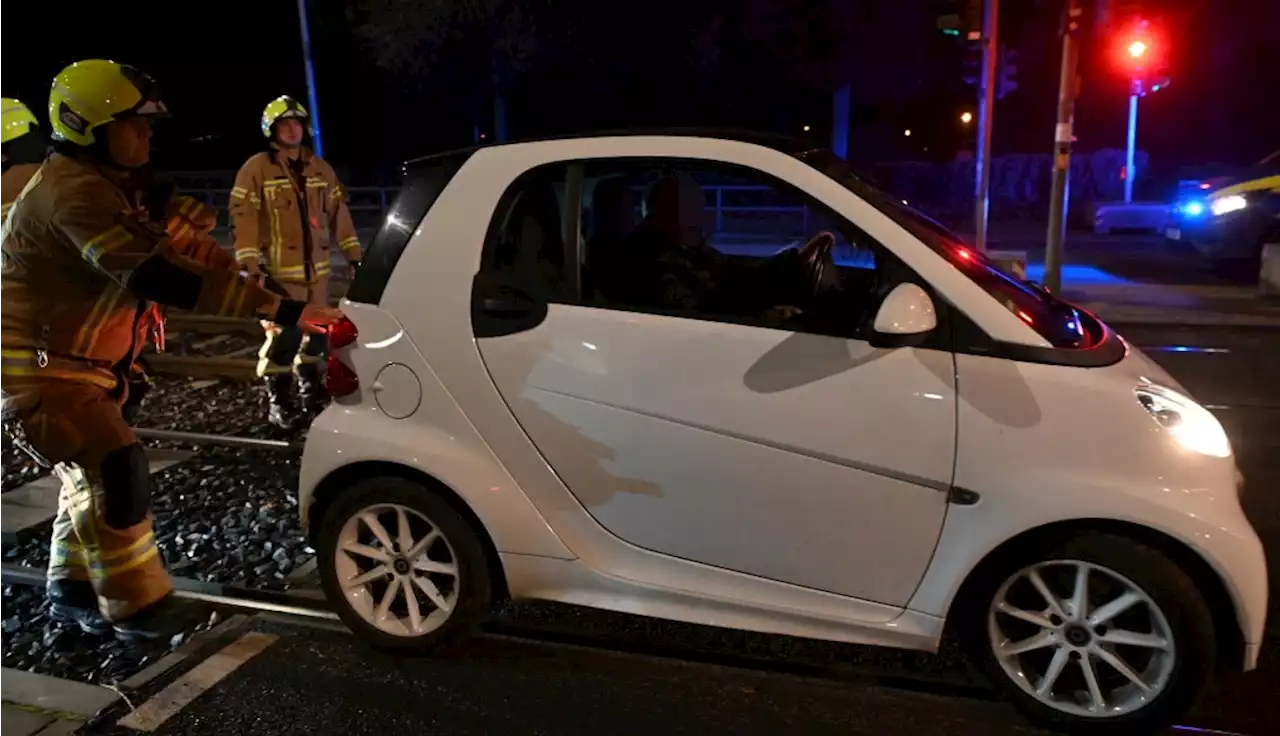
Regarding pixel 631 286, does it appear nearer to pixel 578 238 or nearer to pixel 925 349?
pixel 578 238

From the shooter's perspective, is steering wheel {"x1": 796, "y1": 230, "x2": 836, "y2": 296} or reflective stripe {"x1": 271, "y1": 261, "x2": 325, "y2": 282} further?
reflective stripe {"x1": 271, "y1": 261, "x2": 325, "y2": 282}

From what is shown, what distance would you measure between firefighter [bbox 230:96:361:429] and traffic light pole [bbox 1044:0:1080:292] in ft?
25.3

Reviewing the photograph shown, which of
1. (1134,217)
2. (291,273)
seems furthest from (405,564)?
(1134,217)

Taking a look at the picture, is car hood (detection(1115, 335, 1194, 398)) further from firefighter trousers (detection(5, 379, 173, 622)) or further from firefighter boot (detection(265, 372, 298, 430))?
A: firefighter boot (detection(265, 372, 298, 430))

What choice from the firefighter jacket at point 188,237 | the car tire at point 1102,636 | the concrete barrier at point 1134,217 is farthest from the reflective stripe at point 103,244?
the concrete barrier at point 1134,217

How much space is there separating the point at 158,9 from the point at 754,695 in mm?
40087

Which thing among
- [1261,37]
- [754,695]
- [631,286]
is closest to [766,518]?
[754,695]

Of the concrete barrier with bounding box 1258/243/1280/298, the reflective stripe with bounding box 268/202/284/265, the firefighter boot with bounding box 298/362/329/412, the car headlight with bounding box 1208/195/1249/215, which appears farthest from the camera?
the car headlight with bounding box 1208/195/1249/215

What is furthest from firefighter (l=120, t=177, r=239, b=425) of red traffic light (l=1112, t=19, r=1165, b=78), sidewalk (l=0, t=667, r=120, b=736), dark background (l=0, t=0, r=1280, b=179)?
dark background (l=0, t=0, r=1280, b=179)

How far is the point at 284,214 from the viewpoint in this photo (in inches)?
273

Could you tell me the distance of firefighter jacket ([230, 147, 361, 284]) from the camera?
685 centimetres

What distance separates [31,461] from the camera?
6320 mm

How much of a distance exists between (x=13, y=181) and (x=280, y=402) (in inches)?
87.0

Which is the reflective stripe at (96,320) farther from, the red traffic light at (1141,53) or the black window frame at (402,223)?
→ the red traffic light at (1141,53)
